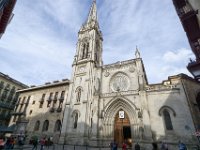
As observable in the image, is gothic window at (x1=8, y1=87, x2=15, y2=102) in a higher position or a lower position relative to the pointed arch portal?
higher

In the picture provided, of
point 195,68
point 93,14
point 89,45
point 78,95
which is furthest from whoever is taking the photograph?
point 93,14

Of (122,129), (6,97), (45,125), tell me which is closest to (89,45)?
(122,129)

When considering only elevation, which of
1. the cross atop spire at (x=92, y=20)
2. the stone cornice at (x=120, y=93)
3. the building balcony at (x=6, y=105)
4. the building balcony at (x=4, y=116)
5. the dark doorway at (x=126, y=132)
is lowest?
the dark doorway at (x=126, y=132)

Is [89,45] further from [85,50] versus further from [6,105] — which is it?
[6,105]

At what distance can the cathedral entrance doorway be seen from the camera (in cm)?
1981

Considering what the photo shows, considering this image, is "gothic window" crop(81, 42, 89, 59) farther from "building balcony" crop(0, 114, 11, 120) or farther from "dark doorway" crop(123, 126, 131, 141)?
"building balcony" crop(0, 114, 11, 120)

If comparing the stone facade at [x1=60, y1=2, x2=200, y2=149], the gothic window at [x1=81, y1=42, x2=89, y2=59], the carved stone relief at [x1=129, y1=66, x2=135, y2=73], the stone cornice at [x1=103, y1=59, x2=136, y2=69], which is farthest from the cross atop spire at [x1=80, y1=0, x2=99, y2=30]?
the carved stone relief at [x1=129, y1=66, x2=135, y2=73]

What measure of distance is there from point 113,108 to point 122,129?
343 centimetres

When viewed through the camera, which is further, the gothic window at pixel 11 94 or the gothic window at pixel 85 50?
the gothic window at pixel 11 94

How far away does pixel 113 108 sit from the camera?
71.5ft

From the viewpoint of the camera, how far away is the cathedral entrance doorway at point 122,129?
65.0 ft

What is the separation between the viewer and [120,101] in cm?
2156

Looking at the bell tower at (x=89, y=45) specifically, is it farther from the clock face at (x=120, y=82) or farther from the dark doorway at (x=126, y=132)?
the dark doorway at (x=126, y=132)

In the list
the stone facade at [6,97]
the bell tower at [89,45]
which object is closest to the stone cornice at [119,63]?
the bell tower at [89,45]
